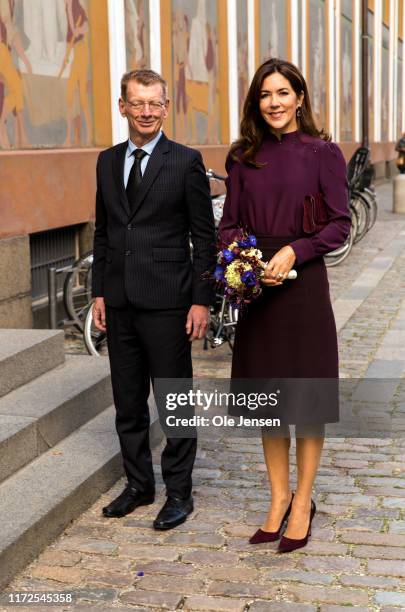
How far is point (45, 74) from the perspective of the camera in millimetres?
8664

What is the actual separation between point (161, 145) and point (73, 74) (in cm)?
534

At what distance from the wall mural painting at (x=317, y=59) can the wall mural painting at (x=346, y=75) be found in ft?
9.35

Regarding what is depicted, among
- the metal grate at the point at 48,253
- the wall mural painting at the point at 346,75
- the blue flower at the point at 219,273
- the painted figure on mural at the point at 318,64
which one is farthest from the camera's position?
the wall mural painting at the point at 346,75

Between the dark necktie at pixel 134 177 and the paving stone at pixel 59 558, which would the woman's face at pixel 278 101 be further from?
the paving stone at pixel 59 558

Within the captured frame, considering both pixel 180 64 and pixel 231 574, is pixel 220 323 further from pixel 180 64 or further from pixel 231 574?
pixel 180 64

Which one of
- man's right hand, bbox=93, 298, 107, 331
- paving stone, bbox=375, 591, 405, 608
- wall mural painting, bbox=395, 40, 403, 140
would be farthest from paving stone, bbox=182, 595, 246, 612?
wall mural painting, bbox=395, 40, 403, 140

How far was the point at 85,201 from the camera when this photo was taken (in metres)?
9.25

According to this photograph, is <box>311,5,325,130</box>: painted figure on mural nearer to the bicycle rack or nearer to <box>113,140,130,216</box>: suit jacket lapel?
the bicycle rack

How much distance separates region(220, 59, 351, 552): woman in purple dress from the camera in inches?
154

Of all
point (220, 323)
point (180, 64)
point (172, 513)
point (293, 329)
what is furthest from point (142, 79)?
point (180, 64)

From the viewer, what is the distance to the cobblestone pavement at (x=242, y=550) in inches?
147

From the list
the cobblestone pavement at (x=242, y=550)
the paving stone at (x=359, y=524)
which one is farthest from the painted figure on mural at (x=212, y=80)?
the paving stone at (x=359, y=524)

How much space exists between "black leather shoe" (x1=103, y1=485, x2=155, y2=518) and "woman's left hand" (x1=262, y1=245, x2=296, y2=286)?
140 centimetres

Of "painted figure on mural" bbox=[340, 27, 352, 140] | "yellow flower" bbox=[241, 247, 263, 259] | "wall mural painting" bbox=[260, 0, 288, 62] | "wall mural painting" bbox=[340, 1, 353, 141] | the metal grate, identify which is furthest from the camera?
"painted figure on mural" bbox=[340, 27, 352, 140]
